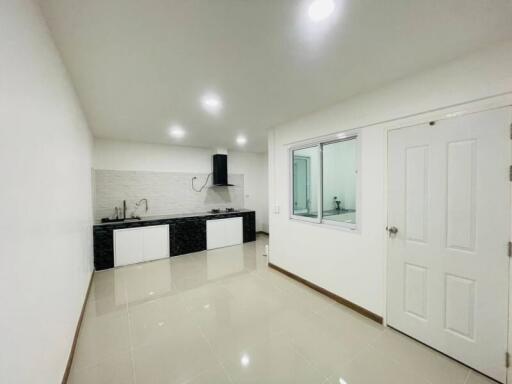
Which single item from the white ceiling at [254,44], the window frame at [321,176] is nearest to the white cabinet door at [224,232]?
the window frame at [321,176]

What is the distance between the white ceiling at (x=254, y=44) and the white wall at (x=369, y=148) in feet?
0.49

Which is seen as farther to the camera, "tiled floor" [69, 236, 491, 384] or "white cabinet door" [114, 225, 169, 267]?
"white cabinet door" [114, 225, 169, 267]

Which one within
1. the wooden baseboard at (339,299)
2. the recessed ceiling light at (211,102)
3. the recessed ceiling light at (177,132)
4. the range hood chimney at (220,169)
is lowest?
the wooden baseboard at (339,299)

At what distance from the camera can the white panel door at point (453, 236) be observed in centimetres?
158

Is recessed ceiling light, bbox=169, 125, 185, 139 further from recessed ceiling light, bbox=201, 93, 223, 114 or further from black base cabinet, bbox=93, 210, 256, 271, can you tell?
black base cabinet, bbox=93, 210, 256, 271

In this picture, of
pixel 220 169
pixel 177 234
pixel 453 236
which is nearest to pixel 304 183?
pixel 453 236

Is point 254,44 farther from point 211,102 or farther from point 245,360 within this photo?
point 245,360

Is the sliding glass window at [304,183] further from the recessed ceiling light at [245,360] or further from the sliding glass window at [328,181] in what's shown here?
the recessed ceiling light at [245,360]

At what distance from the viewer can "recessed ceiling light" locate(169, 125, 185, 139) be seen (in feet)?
12.1

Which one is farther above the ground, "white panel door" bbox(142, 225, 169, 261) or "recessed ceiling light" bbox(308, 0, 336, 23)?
"recessed ceiling light" bbox(308, 0, 336, 23)

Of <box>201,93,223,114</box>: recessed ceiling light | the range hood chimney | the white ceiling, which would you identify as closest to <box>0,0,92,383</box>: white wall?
the white ceiling

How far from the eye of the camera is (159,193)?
16.3 ft

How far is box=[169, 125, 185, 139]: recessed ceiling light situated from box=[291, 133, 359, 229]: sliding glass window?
80.3 inches

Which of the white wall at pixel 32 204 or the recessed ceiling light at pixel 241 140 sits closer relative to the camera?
the white wall at pixel 32 204
